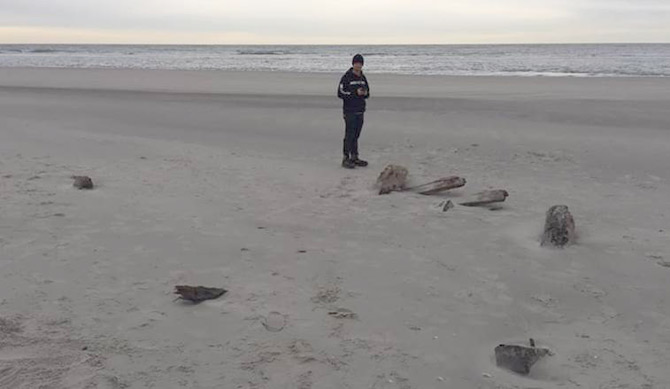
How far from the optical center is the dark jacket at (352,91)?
885cm

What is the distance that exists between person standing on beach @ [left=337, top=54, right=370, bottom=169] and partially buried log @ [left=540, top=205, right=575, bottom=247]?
4008 millimetres

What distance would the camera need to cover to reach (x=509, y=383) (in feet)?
10.7

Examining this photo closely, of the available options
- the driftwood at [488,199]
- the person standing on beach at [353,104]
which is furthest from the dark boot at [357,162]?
the driftwood at [488,199]

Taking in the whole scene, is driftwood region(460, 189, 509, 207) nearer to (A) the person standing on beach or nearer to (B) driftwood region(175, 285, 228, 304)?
(A) the person standing on beach

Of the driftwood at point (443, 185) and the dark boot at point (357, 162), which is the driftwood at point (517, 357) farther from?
the dark boot at point (357, 162)

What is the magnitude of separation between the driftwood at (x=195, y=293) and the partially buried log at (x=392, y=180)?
3379 mm

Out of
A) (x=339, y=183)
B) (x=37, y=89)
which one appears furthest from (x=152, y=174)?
(x=37, y=89)

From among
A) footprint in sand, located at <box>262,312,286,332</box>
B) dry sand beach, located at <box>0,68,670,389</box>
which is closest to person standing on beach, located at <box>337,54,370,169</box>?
dry sand beach, located at <box>0,68,670,389</box>

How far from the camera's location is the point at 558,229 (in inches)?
211

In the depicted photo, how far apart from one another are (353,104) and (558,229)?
14.3 feet

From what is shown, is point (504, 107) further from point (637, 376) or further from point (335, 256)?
point (637, 376)

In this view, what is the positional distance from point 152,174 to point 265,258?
12.4 ft

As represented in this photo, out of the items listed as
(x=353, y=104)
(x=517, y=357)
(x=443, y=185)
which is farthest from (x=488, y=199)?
(x=517, y=357)

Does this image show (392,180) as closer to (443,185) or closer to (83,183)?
(443,185)
